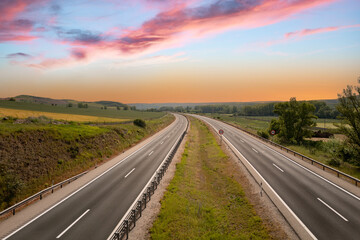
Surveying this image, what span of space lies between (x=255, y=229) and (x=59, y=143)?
23.3 m

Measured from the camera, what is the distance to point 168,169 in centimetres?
2369

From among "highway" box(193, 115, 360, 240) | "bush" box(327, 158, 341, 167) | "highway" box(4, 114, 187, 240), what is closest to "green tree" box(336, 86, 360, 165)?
"bush" box(327, 158, 341, 167)

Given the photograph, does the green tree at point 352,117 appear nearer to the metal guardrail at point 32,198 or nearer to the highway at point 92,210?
the highway at point 92,210

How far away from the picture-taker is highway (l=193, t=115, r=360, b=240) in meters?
11.5

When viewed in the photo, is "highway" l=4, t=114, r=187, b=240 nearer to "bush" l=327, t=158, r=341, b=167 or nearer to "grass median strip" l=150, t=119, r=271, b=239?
"grass median strip" l=150, t=119, r=271, b=239

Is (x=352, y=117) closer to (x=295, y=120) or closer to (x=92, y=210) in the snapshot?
(x=295, y=120)

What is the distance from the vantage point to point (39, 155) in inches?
789

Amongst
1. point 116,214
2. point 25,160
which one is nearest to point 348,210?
point 116,214

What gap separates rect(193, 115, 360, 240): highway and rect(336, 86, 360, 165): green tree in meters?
9.77

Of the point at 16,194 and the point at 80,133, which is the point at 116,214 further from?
the point at 80,133

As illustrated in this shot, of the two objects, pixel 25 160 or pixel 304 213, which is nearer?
pixel 304 213

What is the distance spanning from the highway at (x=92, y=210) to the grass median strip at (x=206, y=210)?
313 cm

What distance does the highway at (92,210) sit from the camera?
11.2 m

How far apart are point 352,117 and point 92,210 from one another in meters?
34.5
